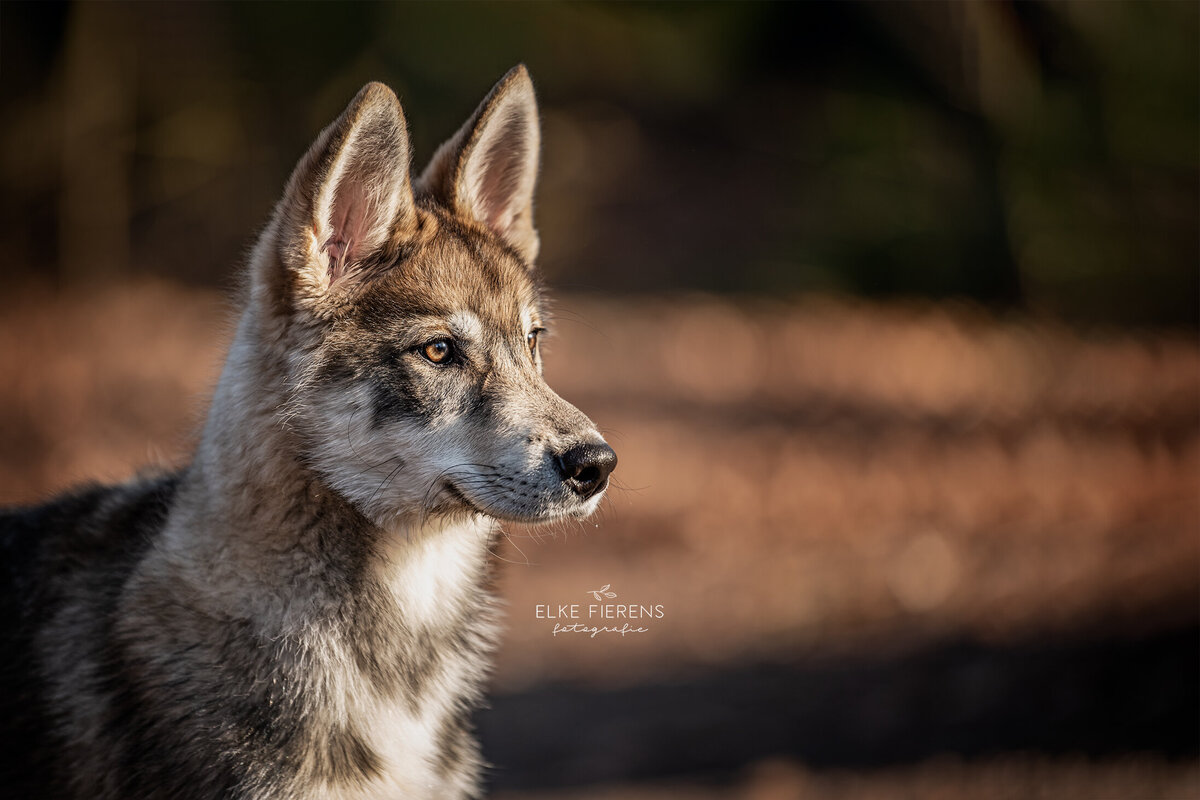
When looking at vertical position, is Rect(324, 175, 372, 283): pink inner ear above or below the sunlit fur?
above

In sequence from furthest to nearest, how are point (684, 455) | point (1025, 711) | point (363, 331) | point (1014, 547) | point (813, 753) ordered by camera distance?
point (684, 455) < point (1014, 547) < point (1025, 711) < point (813, 753) < point (363, 331)

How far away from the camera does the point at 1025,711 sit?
19.6 ft

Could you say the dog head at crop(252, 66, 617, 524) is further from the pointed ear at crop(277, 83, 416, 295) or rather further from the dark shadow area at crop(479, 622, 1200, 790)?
the dark shadow area at crop(479, 622, 1200, 790)

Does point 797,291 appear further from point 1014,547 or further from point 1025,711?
point 1025,711

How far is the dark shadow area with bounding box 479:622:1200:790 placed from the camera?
5316 mm

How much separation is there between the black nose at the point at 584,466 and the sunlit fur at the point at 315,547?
0.03 m

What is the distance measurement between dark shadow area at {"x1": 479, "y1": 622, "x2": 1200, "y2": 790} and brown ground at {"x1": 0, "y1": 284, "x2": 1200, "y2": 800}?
0.02 meters

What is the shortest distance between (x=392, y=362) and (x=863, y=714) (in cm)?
405

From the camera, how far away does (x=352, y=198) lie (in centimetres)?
318

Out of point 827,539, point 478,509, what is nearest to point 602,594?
point 827,539

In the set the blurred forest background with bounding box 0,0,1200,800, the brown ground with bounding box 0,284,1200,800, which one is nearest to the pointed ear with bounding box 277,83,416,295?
the brown ground with bounding box 0,284,1200,800

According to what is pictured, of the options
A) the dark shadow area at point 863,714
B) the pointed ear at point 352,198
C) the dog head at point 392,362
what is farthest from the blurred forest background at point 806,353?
the pointed ear at point 352,198

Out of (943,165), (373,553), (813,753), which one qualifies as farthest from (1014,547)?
(373,553)

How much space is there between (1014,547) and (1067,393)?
3.01m
